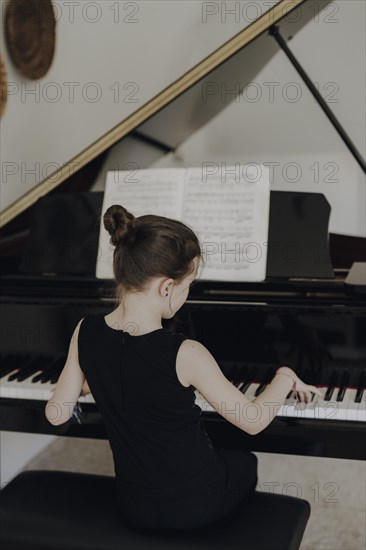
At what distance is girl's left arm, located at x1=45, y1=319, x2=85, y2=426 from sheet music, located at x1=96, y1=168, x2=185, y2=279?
61 centimetres

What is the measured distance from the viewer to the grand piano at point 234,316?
1774 millimetres

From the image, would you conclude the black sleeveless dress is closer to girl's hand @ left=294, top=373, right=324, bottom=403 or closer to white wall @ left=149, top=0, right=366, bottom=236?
girl's hand @ left=294, top=373, right=324, bottom=403

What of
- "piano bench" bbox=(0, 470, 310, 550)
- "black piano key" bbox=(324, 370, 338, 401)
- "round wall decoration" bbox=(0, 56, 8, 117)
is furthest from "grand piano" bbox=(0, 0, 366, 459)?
"round wall decoration" bbox=(0, 56, 8, 117)

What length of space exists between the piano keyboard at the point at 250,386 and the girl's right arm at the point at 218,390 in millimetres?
240

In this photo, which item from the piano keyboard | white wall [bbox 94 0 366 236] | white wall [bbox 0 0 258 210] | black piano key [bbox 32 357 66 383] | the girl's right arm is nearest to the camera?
the girl's right arm

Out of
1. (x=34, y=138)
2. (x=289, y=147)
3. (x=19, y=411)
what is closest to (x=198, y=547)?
(x=19, y=411)

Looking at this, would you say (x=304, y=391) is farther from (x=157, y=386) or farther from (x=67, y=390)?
(x=67, y=390)

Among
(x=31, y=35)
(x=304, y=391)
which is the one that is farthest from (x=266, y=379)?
(x=31, y=35)

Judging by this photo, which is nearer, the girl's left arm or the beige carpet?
the girl's left arm

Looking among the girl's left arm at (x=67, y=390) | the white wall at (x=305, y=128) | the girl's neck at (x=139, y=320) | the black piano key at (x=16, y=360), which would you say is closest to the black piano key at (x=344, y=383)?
the girl's neck at (x=139, y=320)

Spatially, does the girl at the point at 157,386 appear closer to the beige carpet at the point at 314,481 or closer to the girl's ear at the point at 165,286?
the girl's ear at the point at 165,286

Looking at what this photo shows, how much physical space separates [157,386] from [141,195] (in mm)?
922

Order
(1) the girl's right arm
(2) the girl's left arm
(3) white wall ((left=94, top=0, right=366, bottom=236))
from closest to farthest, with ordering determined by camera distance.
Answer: (1) the girl's right arm, (2) the girl's left arm, (3) white wall ((left=94, top=0, right=366, bottom=236))

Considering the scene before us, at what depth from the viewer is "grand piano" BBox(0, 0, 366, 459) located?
1774mm
